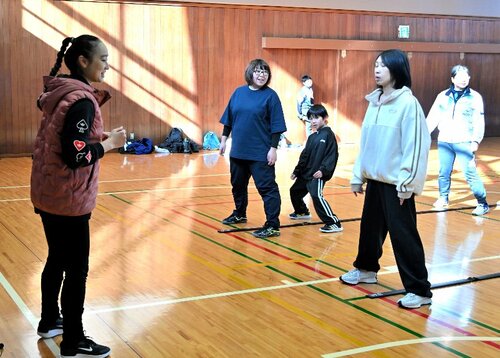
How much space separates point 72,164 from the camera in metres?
3.53

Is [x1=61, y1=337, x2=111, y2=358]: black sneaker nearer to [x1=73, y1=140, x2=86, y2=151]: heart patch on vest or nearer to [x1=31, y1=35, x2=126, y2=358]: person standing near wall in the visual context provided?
[x1=31, y1=35, x2=126, y2=358]: person standing near wall

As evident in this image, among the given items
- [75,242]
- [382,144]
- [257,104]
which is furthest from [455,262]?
[75,242]

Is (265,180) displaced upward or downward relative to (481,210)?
upward

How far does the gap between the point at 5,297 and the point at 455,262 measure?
3.64 m

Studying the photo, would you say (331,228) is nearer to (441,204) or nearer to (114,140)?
(441,204)

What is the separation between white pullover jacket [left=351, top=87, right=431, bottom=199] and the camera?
4.56 metres

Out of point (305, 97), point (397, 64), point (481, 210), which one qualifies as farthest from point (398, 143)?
point (305, 97)

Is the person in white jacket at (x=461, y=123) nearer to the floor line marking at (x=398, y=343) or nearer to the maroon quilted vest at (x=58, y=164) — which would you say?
the floor line marking at (x=398, y=343)

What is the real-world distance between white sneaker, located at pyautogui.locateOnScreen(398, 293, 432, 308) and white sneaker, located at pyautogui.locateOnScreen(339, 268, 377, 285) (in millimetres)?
524

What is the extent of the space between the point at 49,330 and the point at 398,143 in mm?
2486

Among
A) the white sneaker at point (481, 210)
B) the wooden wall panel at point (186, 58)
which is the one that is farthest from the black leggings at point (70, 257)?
the wooden wall panel at point (186, 58)

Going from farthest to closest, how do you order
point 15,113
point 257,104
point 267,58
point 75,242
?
point 267,58 → point 15,113 → point 257,104 → point 75,242

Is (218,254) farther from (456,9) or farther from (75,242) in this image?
(456,9)

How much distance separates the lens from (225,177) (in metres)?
11.3
